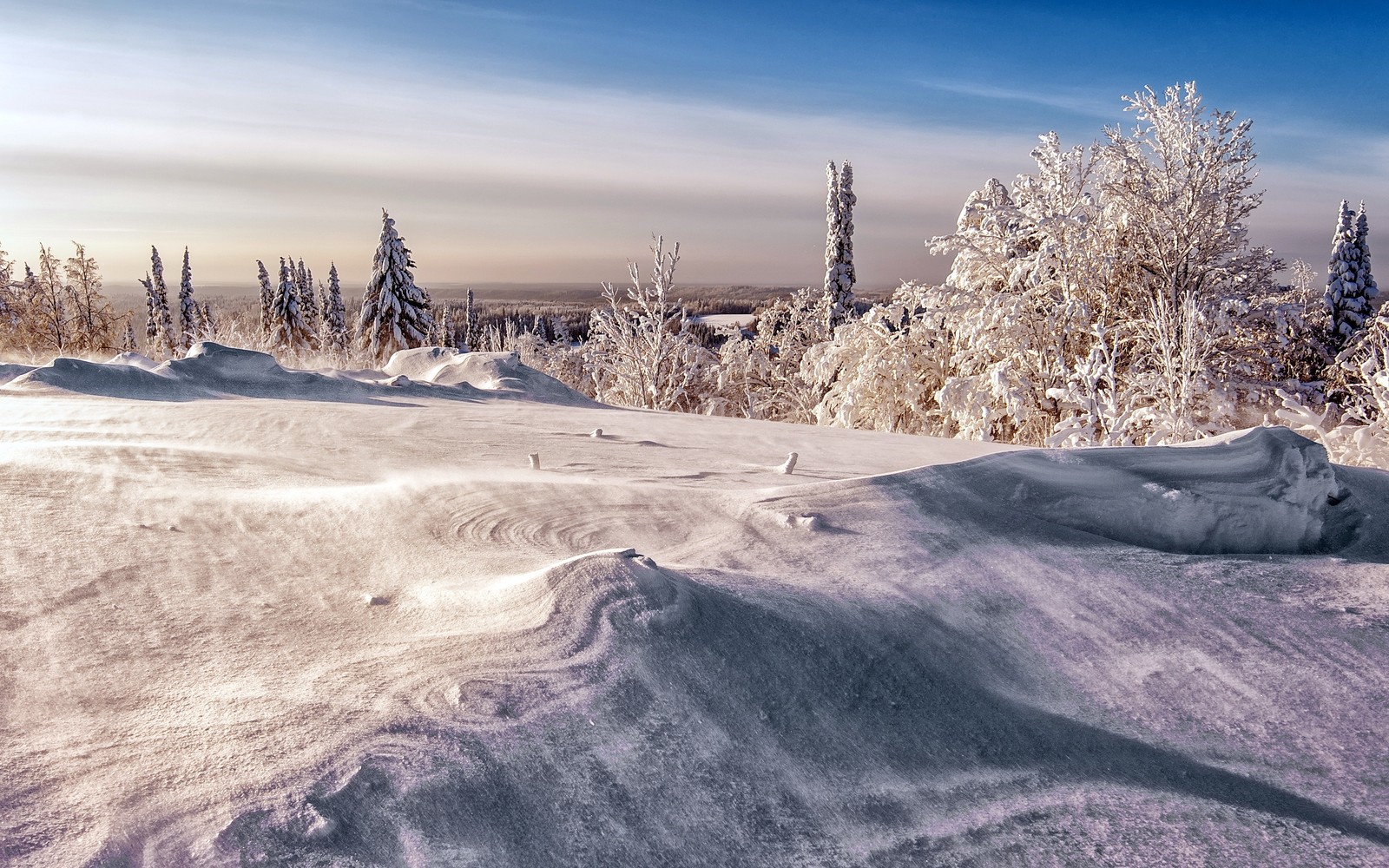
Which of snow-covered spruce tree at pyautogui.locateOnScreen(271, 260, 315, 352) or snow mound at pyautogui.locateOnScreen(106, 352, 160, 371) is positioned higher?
snow-covered spruce tree at pyautogui.locateOnScreen(271, 260, 315, 352)

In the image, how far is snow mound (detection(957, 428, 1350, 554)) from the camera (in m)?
2.49

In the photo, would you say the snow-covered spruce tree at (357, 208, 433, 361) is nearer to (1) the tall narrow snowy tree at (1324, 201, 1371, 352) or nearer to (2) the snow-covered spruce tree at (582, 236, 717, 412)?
(2) the snow-covered spruce tree at (582, 236, 717, 412)

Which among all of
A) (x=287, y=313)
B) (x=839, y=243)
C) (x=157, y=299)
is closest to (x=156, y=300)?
(x=157, y=299)

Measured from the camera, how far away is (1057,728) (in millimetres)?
1657

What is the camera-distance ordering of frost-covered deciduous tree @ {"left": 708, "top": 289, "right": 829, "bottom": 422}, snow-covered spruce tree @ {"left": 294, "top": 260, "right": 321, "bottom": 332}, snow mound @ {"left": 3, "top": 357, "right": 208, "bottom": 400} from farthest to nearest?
snow-covered spruce tree @ {"left": 294, "top": 260, "right": 321, "bottom": 332} → frost-covered deciduous tree @ {"left": 708, "top": 289, "right": 829, "bottom": 422} → snow mound @ {"left": 3, "top": 357, "right": 208, "bottom": 400}

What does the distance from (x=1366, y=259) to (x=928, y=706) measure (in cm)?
3799

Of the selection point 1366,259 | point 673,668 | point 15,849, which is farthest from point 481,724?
point 1366,259

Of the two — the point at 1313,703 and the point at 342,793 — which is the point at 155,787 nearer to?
the point at 342,793

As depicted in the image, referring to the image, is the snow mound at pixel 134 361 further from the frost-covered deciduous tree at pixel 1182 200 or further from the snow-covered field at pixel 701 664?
the frost-covered deciduous tree at pixel 1182 200

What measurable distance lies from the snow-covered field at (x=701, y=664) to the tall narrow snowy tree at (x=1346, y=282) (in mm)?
34141

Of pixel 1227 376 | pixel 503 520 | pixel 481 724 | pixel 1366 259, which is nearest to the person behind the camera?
pixel 481 724

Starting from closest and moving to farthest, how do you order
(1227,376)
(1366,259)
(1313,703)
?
(1313,703) → (1227,376) → (1366,259)

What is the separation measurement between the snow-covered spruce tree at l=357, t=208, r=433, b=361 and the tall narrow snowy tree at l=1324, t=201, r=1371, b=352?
112 feet

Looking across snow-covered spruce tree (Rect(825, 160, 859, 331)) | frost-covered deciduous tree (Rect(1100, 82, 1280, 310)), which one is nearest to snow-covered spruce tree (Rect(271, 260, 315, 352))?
snow-covered spruce tree (Rect(825, 160, 859, 331))
